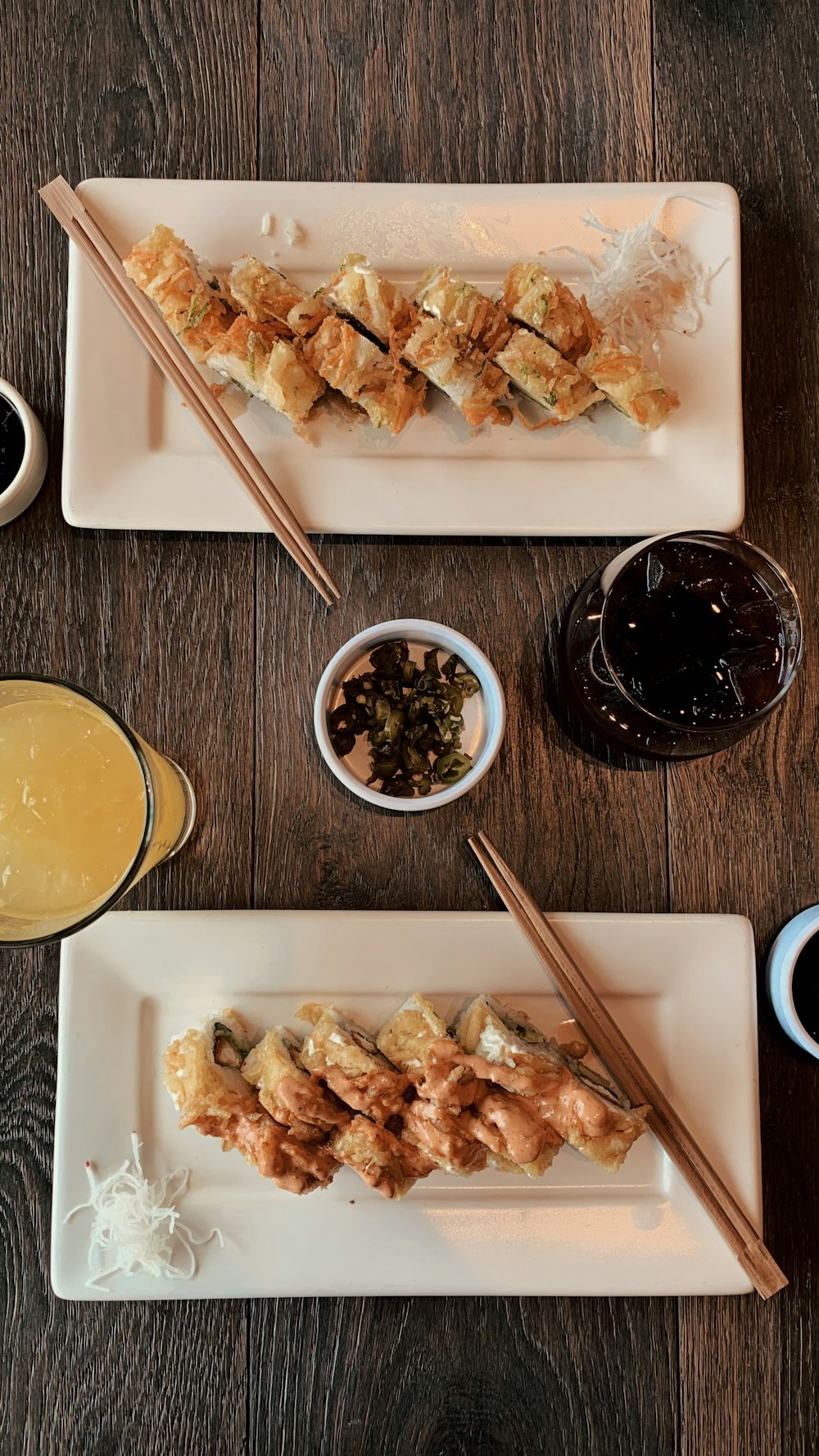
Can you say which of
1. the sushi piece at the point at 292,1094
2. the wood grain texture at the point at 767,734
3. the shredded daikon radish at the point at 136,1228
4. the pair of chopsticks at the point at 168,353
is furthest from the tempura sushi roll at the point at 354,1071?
the pair of chopsticks at the point at 168,353

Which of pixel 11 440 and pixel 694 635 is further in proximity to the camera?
pixel 11 440

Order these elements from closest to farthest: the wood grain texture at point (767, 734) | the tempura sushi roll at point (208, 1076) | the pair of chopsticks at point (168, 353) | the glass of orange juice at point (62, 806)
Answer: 1. the glass of orange juice at point (62, 806)
2. the tempura sushi roll at point (208, 1076)
3. the pair of chopsticks at point (168, 353)
4. the wood grain texture at point (767, 734)

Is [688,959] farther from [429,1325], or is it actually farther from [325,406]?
[325,406]

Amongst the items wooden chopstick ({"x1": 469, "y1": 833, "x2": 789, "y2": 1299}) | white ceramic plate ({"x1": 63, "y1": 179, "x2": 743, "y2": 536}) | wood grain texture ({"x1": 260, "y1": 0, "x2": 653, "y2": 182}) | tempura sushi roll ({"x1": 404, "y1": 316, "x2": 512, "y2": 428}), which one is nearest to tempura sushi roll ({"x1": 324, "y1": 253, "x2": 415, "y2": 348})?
tempura sushi roll ({"x1": 404, "y1": 316, "x2": 512, "y2": 428})

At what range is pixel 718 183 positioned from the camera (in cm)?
178

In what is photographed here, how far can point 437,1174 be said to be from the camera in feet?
5.62

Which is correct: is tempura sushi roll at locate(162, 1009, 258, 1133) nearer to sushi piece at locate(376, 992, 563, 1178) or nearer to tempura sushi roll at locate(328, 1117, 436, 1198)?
tempura sushi roll at locate(328, 1117, 436, 1198)

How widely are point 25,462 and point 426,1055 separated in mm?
1329

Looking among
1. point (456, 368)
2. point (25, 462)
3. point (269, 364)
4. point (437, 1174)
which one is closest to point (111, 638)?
point (25, 462)

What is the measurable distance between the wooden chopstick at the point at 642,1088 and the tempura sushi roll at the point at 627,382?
0.92 m

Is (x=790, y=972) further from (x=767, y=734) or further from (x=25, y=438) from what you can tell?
(x=25, y=438)

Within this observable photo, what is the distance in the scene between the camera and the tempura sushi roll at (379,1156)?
154 centimetres

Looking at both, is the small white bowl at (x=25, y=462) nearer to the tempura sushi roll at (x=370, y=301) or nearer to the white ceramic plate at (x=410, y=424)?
the white ceramic plate at (x=410, y=424)

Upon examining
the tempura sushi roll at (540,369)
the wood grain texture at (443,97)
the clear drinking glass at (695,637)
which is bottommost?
the clear drinking glass at (695,637)
